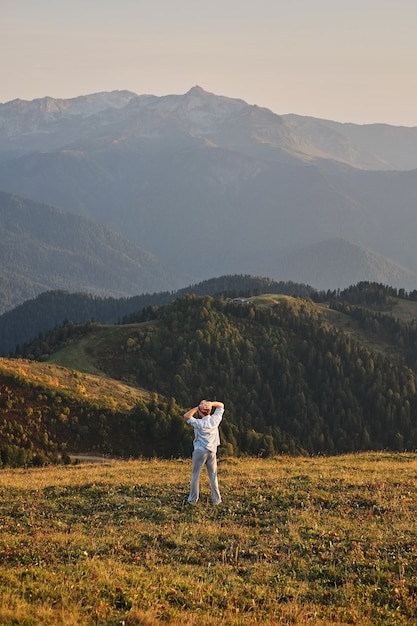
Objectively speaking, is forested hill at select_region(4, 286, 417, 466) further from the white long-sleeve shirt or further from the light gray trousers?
the white long-sleeve shirt

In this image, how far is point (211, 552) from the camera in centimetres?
1972

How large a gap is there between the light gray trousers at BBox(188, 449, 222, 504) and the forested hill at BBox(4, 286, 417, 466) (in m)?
79.2

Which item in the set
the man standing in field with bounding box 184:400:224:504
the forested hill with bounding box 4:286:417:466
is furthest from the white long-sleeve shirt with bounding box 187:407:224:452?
the forested hill with bounding box 4:286:417:466

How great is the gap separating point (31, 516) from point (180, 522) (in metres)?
5.62

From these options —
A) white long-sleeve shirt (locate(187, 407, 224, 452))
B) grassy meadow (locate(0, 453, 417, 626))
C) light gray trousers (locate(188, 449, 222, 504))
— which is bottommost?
grassy meadow (locate(0, 453, 417, 626))

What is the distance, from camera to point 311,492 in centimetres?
2720

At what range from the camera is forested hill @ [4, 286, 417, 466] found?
126 metres

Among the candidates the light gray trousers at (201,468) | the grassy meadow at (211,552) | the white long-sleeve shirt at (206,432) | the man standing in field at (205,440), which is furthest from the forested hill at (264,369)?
the white long-sleeve shirt at (206,432)

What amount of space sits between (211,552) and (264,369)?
12981cm

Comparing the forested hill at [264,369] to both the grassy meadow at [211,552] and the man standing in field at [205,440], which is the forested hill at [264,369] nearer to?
the grassy meadow at [211,552]

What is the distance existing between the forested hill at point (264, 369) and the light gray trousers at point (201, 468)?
7917 cm

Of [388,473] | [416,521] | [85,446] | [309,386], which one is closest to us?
[416,521]

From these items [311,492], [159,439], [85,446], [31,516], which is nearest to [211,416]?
[311,492]

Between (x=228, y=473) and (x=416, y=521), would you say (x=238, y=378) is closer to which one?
(x=228, y=473)
